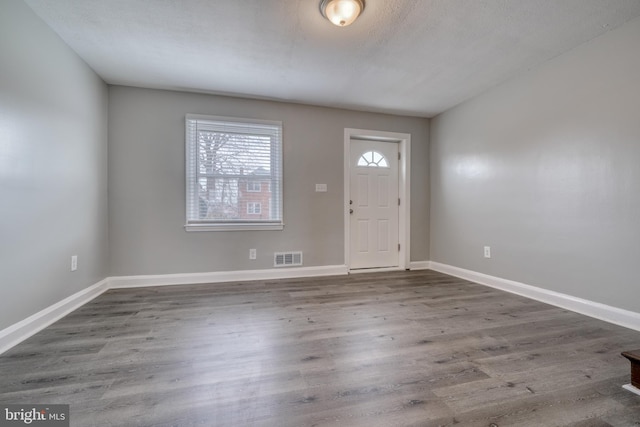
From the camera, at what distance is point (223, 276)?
3.37 metres

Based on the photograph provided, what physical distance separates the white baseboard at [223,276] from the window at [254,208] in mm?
777

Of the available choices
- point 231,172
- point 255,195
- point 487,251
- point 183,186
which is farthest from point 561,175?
point 183,186

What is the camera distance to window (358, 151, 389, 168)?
402 cm

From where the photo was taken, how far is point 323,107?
12.3ft

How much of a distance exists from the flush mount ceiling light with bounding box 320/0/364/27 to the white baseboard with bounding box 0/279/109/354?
3.06 m

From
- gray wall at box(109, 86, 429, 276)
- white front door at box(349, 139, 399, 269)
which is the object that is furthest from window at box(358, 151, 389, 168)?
gray wall at box(109, 86, 429, 276)

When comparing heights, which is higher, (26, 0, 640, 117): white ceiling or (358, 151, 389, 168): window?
(26, 0, 640, 117): white ceiling

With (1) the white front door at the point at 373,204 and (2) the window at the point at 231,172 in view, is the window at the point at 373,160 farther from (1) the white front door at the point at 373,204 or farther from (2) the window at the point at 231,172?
(2) the window at the point at 231,172

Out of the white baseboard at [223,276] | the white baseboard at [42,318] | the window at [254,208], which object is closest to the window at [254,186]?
the window at [254,208]

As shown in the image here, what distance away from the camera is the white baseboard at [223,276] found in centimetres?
312

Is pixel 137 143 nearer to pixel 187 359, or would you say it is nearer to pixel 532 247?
pixel 187 359

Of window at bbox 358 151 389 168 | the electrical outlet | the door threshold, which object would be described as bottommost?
the door threshold

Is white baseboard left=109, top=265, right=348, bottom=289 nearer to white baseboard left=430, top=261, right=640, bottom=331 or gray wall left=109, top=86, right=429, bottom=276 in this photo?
gray wall left=109, top=86, right=429, bottom=276

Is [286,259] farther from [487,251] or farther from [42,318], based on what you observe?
[487,251]
